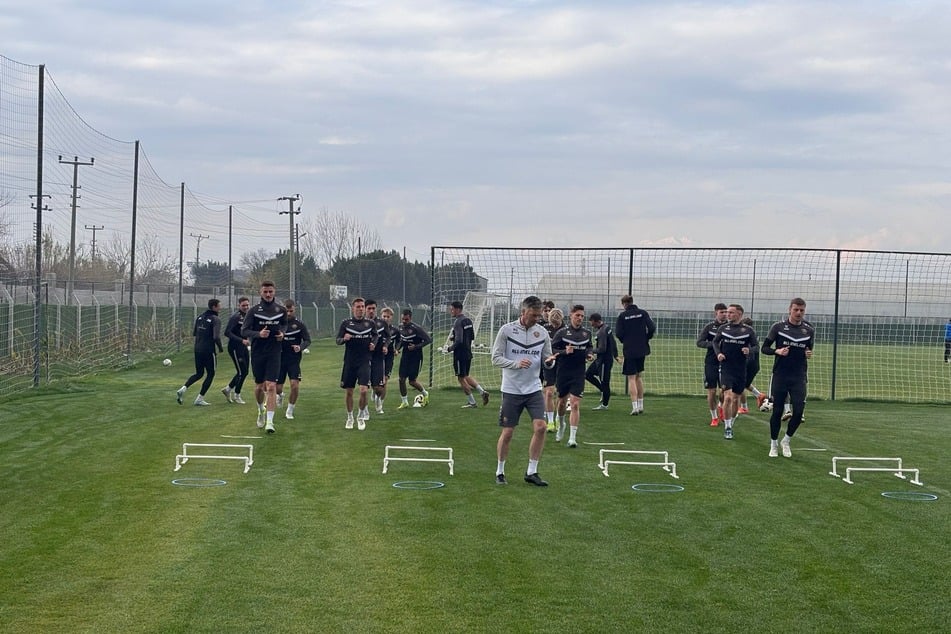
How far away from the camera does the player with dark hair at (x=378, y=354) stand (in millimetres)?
16566

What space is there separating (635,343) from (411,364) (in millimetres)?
3922

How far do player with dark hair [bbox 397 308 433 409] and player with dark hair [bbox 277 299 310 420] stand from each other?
2.34 metres

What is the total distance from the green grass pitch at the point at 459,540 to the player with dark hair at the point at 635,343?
11.2 ft

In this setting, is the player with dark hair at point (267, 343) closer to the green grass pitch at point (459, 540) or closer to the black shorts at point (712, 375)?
the green grass pitch at point (459, 540)

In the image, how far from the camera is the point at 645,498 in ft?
33.2

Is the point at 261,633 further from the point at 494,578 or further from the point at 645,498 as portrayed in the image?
the point at 645,498

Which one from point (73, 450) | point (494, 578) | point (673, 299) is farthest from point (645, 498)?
point (673, 299)

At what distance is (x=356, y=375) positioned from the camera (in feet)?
51.3

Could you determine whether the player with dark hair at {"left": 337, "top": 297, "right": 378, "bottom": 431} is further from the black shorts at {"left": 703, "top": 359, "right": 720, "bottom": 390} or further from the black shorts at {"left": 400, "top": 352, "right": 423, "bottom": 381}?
the black shorts at {"left": 703, "top": 359, "right": 720, "bottom": 390}

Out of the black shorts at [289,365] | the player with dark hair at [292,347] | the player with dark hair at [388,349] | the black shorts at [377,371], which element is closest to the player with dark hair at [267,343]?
the player with dark hair at [292,347]

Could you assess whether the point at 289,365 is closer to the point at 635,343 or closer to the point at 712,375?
the point at 635,343

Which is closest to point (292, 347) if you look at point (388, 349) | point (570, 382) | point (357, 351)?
point (357, 351)

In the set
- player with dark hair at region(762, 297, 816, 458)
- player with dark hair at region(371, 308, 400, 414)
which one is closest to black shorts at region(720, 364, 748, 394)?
player with dark hair at region(762, 297, 816, 458)

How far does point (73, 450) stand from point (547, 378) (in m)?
6.46
